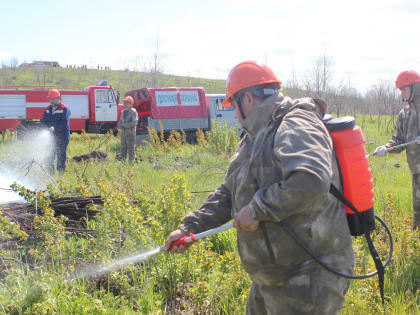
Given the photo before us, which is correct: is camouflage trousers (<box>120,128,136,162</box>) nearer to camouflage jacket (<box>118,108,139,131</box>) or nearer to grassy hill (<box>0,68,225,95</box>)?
camouflage jacket (<box>118,108,139,131</box>)

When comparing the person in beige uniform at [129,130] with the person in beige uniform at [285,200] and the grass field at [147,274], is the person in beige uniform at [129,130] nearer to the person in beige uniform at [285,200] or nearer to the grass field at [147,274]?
the grass field at [147,274]

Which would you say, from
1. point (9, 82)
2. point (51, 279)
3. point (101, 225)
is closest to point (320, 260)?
point (51, 279)

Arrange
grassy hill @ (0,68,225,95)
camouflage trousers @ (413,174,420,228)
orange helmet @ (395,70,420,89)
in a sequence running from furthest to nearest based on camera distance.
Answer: grassy hill @ (0,68,225,95) < camouflage trousers @ (413,174,420,228) < orange helmet @ (395,70,420,89)

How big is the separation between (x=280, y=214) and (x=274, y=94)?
695 mm

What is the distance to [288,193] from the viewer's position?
182 cm

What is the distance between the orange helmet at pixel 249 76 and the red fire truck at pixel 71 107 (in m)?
16.3

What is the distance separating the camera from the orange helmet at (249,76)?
2.21 meters

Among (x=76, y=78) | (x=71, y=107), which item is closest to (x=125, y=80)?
(x=76, y=78)

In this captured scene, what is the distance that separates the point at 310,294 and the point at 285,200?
1.74 ft

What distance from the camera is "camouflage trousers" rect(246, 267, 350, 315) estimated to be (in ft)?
6.61

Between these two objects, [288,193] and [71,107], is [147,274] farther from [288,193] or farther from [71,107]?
[71,107]

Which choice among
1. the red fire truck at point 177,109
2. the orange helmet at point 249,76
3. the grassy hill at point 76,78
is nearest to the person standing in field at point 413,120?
the orange helmet at point 249,76

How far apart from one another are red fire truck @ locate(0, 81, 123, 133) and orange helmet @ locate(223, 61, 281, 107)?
16261mm

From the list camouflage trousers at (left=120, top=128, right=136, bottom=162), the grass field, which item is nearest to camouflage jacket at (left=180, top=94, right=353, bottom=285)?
the grass field
